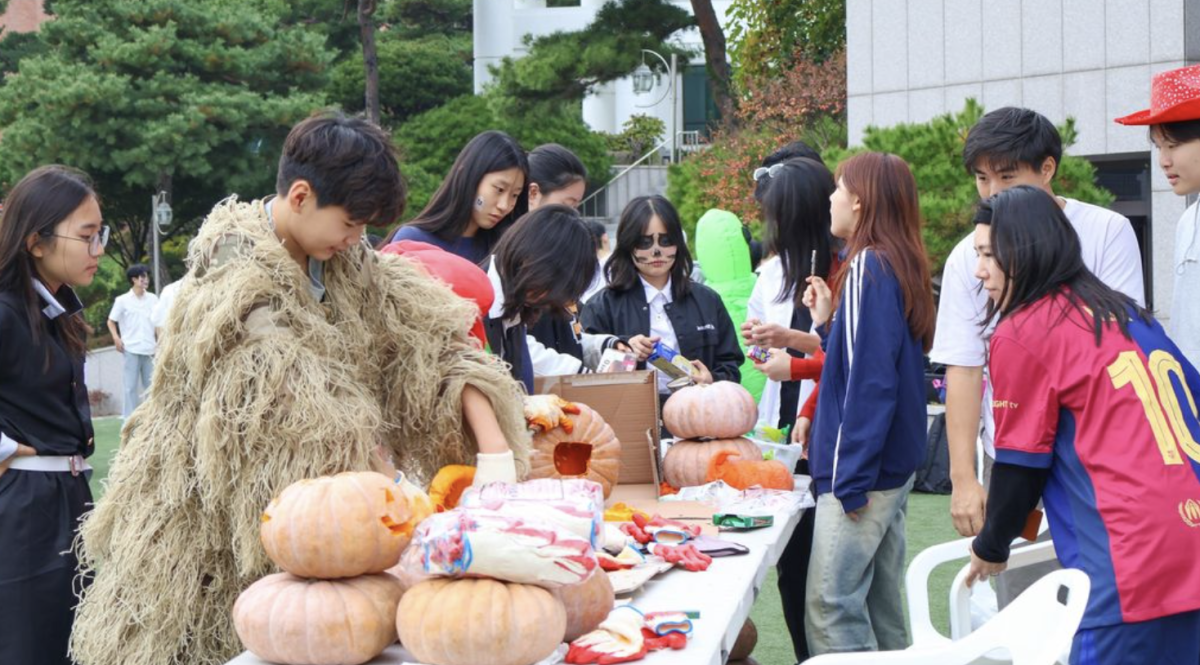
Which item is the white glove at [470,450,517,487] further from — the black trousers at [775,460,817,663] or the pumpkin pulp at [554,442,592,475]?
the black trousers at [775,460,817,663]

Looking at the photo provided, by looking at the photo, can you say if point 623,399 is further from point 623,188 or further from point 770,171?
point 623,188

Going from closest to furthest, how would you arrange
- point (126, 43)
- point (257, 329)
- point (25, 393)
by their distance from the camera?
1. point (257, 329)
2. point (25, 393)
3. point (126, 43)

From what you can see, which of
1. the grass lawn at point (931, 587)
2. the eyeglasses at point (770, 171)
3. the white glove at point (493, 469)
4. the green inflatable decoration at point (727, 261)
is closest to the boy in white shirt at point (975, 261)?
the eyeglasses at point (770, 171)

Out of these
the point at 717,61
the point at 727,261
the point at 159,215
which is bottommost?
the point at 727,261

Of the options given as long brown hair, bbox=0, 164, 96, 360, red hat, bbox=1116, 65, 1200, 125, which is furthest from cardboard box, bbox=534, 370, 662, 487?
red hat, bbox=1116, 65, 1200, 125

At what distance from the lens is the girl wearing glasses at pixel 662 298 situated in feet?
18.0

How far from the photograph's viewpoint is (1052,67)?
13.4 m

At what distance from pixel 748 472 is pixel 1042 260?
56.2 inches

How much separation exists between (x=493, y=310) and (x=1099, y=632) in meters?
1.80

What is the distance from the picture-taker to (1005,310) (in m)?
2.98

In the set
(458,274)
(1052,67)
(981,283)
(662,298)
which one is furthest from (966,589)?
(1052,67)

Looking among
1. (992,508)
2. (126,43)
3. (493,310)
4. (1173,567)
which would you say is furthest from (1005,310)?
(126,43)

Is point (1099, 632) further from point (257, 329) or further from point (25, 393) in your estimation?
point (25, 393)

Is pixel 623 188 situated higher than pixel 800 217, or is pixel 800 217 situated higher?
pixel 623 188
